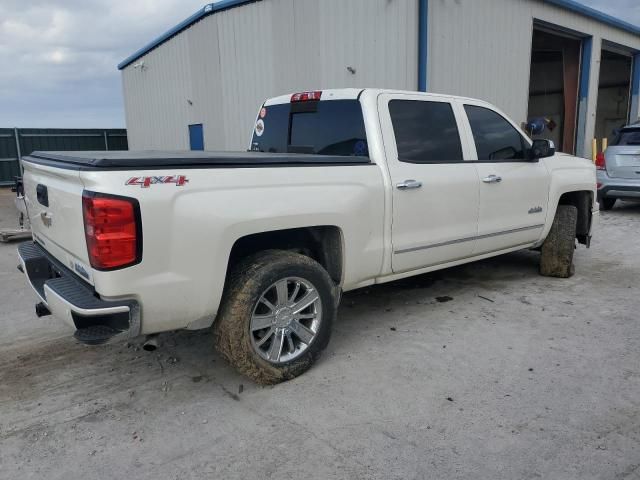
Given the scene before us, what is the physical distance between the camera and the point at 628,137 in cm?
1038

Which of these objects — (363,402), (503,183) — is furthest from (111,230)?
(503,183)

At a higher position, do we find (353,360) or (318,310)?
(318,310)

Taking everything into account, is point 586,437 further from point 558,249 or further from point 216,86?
point 216,86

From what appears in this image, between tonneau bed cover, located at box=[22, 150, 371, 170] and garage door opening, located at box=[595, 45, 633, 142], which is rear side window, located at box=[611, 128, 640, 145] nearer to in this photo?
tonneau bed cover, located at box=[22, 150, 371, 170]

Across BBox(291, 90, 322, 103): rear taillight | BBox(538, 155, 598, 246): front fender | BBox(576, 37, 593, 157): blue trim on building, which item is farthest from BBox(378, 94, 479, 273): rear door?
BBox(576, 37, 593, 157): blue trim on building

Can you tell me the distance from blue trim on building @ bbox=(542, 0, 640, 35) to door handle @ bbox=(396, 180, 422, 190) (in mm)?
11306

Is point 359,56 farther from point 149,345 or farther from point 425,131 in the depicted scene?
point 149,345

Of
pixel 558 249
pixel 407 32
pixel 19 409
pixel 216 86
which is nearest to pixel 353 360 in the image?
pixel 19 409

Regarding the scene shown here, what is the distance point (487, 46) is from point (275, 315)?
10.5m

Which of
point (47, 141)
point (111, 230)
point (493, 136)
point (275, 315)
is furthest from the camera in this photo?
point (47, 141)

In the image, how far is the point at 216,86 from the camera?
537 inches

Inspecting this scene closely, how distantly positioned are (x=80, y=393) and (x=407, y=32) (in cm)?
880

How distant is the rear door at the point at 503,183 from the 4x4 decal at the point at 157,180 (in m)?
2.80

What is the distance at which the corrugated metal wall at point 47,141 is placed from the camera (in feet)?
63.8
